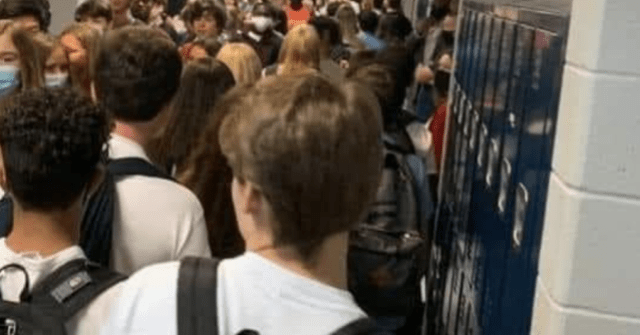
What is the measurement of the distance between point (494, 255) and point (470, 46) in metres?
1.90

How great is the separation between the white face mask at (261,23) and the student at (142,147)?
5.30 metres

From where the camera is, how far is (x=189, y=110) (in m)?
3.44

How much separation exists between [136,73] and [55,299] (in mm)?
1024

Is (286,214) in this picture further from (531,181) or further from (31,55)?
(31,55)

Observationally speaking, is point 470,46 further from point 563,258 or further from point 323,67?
point 563,258

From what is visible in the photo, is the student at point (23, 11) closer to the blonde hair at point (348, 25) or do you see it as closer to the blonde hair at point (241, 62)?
the blonde hair at point (241, 62)

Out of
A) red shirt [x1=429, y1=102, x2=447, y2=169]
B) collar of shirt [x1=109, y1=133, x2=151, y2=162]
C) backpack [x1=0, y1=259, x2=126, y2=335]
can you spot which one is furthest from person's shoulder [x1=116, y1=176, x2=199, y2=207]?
red shirt [x1=429, y1=102, x2=447, y2=169]

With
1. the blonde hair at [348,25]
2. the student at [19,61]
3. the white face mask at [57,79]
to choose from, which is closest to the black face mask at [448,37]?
the blonde hair at [348,25]

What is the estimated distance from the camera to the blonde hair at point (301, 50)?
548 centimetres

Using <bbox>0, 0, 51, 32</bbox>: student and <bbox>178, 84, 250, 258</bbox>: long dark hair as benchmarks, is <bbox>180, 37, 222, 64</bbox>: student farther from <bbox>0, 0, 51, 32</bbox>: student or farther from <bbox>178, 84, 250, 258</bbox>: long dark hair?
<bbox>178, 84, 250, 258</bbox>: long dark hair

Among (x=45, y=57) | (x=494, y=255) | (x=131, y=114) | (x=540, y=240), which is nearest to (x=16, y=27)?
(x=45, y=57)

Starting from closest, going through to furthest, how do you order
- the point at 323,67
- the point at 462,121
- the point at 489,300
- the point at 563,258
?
the point at 563,258
the point at 489,300
the point at 462,121
the point at 323,67

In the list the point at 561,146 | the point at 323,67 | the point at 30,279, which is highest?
the point at 561,146

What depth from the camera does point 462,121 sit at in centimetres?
438
